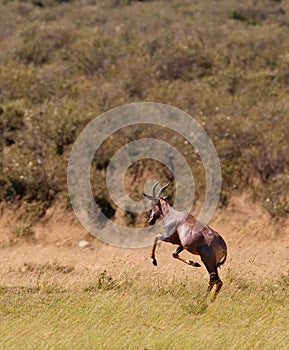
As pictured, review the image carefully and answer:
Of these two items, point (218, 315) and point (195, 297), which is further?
point (195, 297)

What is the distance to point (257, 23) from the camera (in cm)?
3512

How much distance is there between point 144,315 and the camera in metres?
7.91

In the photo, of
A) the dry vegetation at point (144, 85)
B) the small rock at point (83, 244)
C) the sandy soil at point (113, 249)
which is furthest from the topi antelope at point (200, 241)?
the dry vegetation at point (144, 85)

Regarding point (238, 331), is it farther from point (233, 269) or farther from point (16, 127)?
point (16, 127)

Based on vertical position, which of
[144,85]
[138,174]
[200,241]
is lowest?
[138,174]

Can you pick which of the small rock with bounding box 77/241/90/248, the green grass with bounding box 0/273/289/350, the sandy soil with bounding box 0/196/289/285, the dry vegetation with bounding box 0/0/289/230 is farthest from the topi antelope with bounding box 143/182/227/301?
the dry vegetation with bounding box 0/0/289/230

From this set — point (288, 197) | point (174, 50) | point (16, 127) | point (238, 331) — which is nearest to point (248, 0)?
point (174, 50)

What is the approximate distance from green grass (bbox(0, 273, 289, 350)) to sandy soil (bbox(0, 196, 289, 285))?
4.04 feet

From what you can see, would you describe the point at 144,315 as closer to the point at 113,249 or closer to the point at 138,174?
the point at 113,249

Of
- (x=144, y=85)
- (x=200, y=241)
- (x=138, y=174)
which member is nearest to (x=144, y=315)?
(x=200, y=241)

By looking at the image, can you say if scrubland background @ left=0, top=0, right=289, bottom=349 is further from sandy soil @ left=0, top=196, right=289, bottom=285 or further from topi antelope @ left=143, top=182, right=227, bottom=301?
topi antelope @ left=143, top=182, right=227, bottom=301

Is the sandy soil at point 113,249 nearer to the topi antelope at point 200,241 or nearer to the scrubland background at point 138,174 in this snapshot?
the scrubland background at point 138,174

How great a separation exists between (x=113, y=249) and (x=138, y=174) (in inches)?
107

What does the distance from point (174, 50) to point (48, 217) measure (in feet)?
39.7
